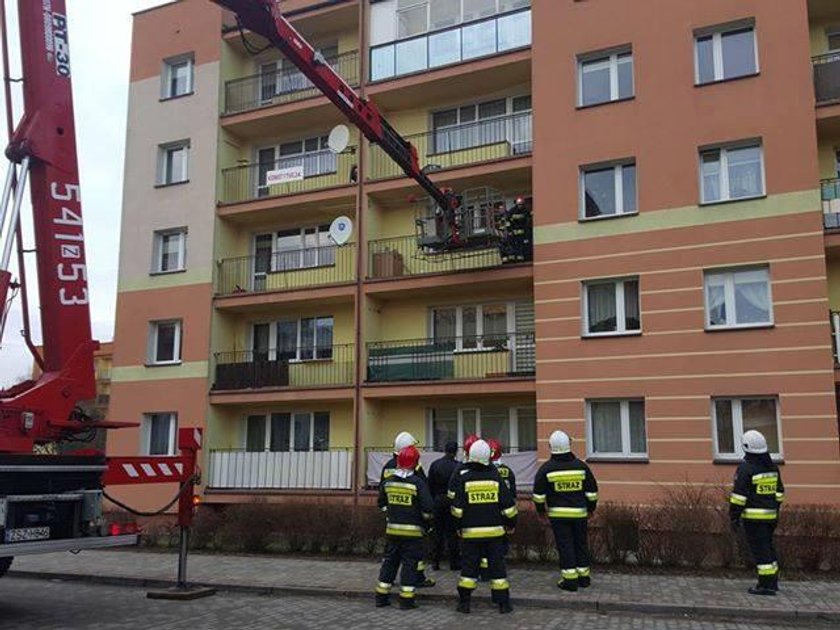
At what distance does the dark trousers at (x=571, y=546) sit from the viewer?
391 inches

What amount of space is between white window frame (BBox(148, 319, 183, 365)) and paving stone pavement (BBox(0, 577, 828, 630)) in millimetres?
13133

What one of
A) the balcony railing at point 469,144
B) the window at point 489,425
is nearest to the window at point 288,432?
the window at point 489,425

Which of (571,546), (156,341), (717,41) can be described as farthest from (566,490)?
(156,341)

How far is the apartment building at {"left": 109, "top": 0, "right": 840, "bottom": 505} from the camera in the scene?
655 inches

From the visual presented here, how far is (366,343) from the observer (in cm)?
2120

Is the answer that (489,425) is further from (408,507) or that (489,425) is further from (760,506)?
(408,507)

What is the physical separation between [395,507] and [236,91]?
1835 cm

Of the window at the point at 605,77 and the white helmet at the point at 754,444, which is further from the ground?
the window at the point at 605,77

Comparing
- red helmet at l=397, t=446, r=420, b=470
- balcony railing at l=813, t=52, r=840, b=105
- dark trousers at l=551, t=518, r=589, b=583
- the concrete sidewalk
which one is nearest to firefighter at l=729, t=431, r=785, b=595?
the concrete sidewalk

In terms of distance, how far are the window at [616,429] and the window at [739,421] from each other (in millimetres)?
1462

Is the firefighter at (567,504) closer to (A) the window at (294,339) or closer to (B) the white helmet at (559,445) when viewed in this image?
(B) the white helmet at (559,445)

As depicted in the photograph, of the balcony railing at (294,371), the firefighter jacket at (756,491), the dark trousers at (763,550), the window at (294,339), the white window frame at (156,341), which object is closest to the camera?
the dark trousers at (763,550)

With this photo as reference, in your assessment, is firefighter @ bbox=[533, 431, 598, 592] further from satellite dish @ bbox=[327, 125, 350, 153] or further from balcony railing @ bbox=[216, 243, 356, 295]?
balcony railing @ bbox=[216, 243, 356, 295]

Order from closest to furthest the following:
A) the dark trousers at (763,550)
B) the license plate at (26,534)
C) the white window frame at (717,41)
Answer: the license plate at (26,534) < the dark trousers at (763,550) < the white window frame at (717,41)
